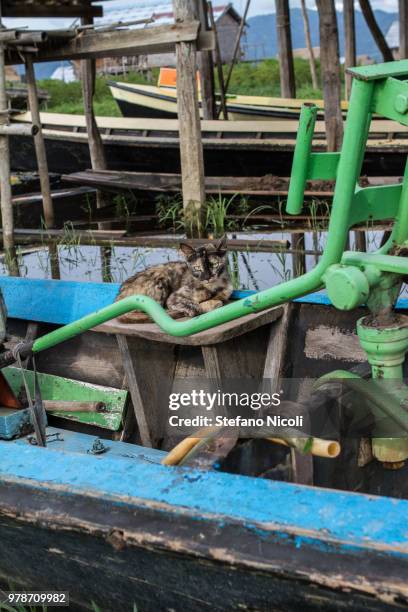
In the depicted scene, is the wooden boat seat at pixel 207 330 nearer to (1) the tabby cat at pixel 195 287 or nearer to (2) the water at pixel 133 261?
(1) the tabby cat at pixel 195 287

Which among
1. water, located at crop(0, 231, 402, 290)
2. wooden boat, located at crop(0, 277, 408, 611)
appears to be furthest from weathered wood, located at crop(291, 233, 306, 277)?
wooden boat, located at crop(0, 277, 408, 611)

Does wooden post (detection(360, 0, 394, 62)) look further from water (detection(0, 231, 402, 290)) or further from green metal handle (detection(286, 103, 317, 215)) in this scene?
green metal handle (detection(286, 103, 317, 215))

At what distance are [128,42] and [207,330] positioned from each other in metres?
5.47

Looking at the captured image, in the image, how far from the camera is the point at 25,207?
11.5 metres

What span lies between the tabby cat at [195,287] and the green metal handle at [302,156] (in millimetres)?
1295

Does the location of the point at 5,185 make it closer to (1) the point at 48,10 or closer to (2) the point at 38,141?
(2) the point at 38,141

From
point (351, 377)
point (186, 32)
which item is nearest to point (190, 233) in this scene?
point (186, 32)

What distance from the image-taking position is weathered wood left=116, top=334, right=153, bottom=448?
3.54 m

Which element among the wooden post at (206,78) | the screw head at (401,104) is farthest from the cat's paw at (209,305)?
the wooden post at (206,78)

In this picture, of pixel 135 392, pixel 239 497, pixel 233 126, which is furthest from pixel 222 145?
pixel 239 497

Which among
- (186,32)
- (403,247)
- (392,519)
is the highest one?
(186,32)

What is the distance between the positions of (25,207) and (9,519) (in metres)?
9.58

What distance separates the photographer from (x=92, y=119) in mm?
11273

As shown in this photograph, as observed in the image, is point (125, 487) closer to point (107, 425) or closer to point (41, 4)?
point (107, 425)
